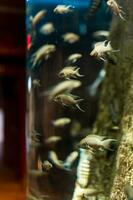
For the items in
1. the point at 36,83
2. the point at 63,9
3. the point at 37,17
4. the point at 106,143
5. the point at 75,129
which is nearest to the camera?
the point at 106,143

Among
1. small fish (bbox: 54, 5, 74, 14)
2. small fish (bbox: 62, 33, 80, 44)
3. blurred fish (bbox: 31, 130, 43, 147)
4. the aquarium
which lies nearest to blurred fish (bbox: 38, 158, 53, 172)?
the aquarium

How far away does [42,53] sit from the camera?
2.40m

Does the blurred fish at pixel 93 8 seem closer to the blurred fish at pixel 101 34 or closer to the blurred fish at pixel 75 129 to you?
the blurred fish at pixel 101 34

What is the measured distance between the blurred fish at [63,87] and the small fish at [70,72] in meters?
0.06

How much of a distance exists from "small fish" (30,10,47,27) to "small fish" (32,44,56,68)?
0.16 meters

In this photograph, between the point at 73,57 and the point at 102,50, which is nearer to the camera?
the point at 102,50

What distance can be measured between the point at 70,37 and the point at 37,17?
32 centimetres

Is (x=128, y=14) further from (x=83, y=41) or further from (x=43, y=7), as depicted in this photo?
(x=43, y=7)

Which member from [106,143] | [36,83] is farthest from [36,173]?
[106,143]

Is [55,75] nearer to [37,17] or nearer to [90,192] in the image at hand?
[37,17]

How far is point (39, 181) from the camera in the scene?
241 cm

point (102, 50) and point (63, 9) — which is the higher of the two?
point (63, 9)

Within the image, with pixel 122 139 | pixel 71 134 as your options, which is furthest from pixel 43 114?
pixel 71 134

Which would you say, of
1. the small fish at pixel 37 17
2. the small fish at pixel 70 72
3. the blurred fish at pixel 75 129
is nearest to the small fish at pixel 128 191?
the small fish at pixel 70 72
